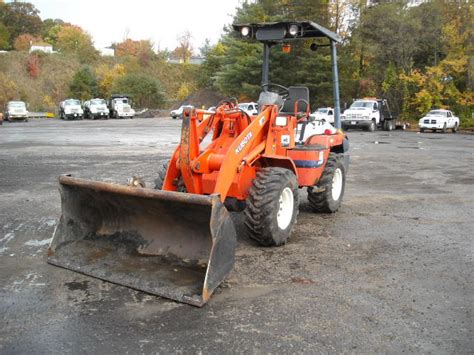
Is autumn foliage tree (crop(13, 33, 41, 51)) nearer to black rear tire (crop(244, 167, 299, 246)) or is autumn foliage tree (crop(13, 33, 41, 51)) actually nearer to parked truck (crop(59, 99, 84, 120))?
parked truck (crop(59, 99, 84, 120))

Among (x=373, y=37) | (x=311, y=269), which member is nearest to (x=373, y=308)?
(x=311, y=269)

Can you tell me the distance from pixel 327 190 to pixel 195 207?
3320 mm

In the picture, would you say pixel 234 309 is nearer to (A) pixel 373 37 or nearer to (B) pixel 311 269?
(B) pixel 311 269

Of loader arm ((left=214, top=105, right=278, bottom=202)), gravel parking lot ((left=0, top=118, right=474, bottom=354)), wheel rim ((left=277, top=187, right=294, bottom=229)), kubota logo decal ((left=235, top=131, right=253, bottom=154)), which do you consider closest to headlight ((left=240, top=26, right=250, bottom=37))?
loader arm ((left=214, top=105, right=278, bottom=202))

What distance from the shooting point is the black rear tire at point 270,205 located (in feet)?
18.8

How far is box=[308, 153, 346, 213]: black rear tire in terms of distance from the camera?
770 cm

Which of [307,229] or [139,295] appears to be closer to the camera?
[139,295]

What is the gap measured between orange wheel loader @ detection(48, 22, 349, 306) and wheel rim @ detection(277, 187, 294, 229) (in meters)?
0.01

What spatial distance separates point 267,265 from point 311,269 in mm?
456

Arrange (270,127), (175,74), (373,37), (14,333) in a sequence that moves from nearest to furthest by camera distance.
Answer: (14,333) < (270,127) < (373,37) < (175,74)

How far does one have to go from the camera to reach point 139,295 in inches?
183

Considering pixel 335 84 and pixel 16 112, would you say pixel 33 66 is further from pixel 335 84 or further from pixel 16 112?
pixel 335 84

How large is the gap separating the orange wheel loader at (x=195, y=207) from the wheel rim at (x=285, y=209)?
0.01m

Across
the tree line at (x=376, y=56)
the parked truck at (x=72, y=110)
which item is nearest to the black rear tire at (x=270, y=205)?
the tree line at (x=376, y=56)
